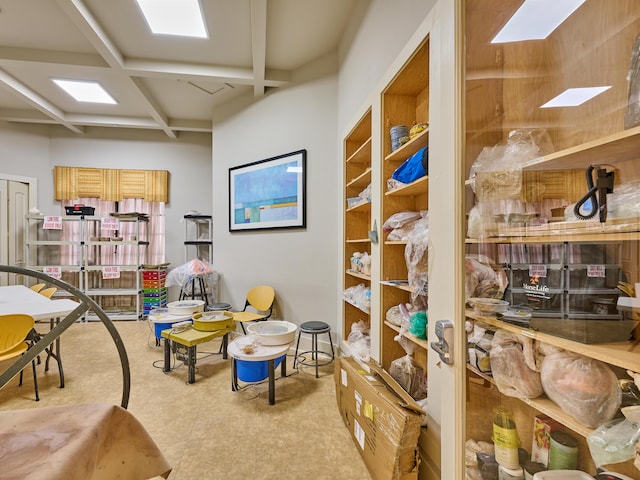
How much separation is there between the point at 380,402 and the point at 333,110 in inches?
110

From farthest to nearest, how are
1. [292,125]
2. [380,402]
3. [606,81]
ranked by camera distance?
[292,125], [380,402], [606,81]

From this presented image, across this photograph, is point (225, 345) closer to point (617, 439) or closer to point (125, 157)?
point (617, 439)

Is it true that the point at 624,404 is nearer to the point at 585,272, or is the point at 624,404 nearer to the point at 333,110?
the point at 585,272

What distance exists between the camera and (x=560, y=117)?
0.93 meters

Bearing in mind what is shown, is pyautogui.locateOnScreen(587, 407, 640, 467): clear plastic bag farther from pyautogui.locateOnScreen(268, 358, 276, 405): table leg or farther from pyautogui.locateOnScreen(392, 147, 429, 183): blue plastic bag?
pyautogui.locateOnScreen(268, 358, 276, 405): table leg

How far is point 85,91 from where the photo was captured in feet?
12.6

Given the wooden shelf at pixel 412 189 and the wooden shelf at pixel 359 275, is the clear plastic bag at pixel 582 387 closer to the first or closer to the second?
the wooden shelf at pixel 412 189

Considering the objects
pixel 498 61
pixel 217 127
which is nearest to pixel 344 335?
pixel 498 61

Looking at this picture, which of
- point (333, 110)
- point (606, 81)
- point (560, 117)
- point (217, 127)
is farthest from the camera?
point (217, 127)

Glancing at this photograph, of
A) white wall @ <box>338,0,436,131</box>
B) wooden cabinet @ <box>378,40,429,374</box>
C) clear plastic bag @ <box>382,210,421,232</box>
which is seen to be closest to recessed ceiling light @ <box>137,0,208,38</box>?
white wall @ <box>338,0,436,131</box>

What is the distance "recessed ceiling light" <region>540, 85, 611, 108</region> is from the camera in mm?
830

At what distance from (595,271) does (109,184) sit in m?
6.25

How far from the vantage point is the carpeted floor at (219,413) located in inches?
63.7

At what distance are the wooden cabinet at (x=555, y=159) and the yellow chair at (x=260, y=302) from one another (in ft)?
8.48
